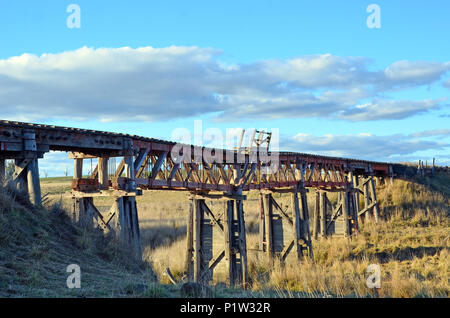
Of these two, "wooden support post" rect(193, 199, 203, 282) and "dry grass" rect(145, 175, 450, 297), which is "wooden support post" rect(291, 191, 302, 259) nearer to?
"dry grass" rect(145, 175, 450, 297)

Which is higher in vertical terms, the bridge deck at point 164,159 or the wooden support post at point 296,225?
the bridge deck at point 164,159

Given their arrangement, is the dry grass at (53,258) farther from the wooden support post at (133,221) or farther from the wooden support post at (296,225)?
the wooden support post at (296,225)

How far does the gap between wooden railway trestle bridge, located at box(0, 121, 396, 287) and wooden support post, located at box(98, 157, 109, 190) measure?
3 centimetres

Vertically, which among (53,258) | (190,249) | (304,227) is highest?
(53,258)

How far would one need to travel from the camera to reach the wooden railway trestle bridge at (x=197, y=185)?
1227cm

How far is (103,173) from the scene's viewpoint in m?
15.5

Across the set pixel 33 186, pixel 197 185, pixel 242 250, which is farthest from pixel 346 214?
pixel 33 186

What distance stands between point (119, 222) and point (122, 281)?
21.1 ft

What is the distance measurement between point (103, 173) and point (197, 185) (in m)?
4.48

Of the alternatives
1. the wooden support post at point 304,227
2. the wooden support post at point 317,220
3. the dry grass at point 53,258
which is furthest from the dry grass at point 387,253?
the dry grass at point 53,258

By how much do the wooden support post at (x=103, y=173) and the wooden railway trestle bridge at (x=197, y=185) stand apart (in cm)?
3

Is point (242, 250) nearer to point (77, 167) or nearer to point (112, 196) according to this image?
point (112, 196)
